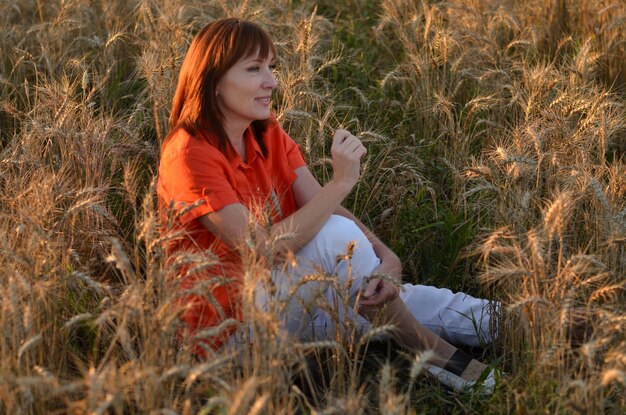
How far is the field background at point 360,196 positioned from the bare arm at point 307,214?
294 mm

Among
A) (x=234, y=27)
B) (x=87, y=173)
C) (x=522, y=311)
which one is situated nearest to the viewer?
(x=522, y=311)

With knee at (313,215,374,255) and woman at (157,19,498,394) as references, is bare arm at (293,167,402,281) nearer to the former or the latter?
woman at (157,19,498,394)

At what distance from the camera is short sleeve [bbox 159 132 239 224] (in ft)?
9.51

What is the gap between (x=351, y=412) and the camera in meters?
2.11

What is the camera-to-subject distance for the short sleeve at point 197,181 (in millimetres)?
2898

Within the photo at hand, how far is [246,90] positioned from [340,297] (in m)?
0.76

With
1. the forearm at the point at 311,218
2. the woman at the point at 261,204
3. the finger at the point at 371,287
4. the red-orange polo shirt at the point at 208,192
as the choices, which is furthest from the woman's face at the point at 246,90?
the finger at the point at 371,287

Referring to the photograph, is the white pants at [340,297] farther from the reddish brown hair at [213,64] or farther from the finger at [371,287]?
the reddish brown hair at [213,64]

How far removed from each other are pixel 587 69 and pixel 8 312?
2.93 m

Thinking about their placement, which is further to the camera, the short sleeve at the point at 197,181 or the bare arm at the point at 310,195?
the bare arm at the point at 310,195

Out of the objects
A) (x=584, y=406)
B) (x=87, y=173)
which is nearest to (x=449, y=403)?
(x=584, y=406)

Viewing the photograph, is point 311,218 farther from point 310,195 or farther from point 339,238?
point 310,195

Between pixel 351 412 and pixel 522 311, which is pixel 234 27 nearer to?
pixel 522 311

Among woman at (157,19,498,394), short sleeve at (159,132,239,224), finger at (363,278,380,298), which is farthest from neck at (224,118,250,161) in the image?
finger at (363,278,380,298)
